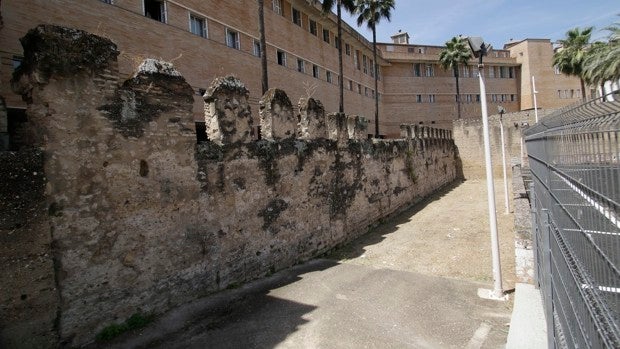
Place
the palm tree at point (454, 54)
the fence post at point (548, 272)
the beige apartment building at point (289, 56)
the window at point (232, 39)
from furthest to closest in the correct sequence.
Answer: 1. the palm tree at point (454, 54)
2. the window at point (232, 39)
3. the beige apartment building at point (289, 56)
4. the fence post at point (548, 272)

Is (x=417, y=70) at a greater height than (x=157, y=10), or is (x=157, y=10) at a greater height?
(x=417, y=70)

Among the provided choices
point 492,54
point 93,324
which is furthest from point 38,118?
point 492,54

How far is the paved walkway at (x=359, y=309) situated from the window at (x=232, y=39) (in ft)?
43.7

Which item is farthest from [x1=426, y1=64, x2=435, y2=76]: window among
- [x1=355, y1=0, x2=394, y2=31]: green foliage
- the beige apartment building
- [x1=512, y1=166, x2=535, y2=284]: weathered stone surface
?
Result: [x1=512, y1=166, x2=535, y2=284]: weathered stone surface

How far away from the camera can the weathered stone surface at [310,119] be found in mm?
8672

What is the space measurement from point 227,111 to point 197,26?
11858 millimetres

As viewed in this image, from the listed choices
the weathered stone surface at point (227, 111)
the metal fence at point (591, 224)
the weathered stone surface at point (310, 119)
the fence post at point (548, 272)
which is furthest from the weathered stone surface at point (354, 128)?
the metal fence at point (591, 224)

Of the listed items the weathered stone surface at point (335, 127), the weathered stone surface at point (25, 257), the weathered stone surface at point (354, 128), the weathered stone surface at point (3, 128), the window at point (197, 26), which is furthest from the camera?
the window at point (197, 26)

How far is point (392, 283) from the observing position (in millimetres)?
6668

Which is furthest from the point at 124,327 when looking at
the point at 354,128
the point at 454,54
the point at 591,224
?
the point at 454,54

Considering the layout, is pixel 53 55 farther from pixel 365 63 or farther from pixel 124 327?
pixel 365 63

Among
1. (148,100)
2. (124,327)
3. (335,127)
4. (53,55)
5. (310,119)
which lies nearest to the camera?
(53,55)

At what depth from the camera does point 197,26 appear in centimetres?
1641

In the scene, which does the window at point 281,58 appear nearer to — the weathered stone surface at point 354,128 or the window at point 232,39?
the window at point 232,39
